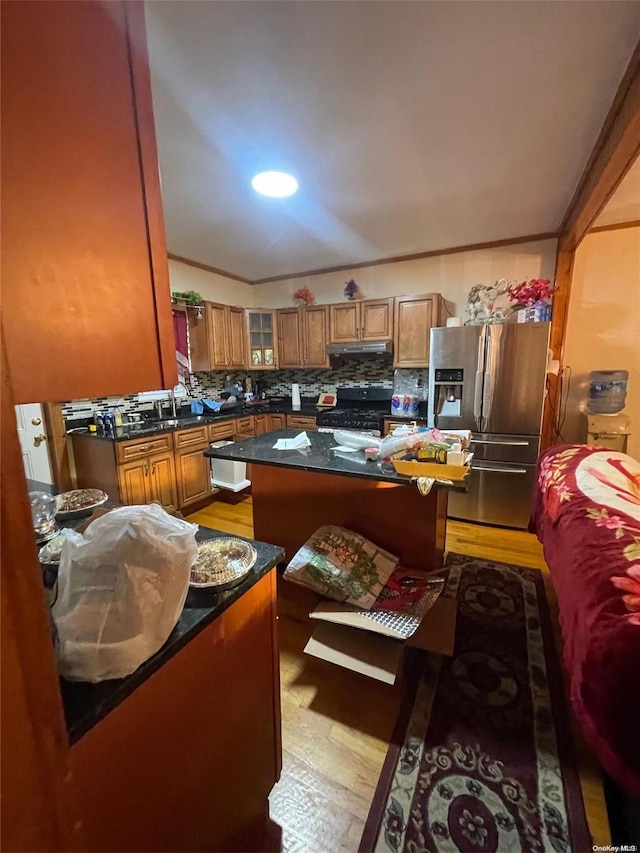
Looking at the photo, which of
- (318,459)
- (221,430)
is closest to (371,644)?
(318,459)

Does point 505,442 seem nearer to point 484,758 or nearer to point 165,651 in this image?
point 484,758

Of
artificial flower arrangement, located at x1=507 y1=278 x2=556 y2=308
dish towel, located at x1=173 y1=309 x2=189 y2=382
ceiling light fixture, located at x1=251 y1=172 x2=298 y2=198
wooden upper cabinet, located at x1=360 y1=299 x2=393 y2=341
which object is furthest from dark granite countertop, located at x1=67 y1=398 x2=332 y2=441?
artificial flower arrangement, located at x1=507 y1=278 x2=556 y2=308

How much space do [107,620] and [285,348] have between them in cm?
388

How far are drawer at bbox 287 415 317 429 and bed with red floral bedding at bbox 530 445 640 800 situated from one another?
2.56 m

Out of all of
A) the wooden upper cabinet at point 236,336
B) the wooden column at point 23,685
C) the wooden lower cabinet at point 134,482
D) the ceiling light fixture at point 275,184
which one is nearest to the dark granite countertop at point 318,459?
the wooden lower cabinet at point 134,482

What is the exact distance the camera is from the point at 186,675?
753 mm

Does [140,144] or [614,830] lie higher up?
[140,144]

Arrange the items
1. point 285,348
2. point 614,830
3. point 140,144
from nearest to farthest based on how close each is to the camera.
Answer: point 140,144 < point 614,830 < point 285,348

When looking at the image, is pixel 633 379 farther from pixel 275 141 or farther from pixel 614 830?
pixel 275 141

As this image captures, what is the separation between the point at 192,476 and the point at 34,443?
1.23 metres

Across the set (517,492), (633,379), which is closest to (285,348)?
(517,492)

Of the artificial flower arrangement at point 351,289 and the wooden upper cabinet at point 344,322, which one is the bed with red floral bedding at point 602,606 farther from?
the artificial flower arrangement at point 351,289

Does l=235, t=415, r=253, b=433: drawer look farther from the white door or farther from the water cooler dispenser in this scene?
the water cooler dispenser

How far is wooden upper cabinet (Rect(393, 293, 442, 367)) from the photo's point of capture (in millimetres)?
3422
